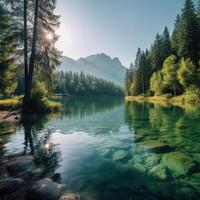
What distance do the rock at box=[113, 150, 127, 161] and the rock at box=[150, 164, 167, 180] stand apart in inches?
61.2

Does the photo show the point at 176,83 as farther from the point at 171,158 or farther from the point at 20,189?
the point at 20,189

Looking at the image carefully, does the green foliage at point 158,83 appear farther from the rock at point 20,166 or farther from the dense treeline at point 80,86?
the dense treeline at point 80,86

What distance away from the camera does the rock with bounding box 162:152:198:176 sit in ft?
21.0

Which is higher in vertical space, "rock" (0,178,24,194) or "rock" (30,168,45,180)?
"rock" (0,178,24,194)

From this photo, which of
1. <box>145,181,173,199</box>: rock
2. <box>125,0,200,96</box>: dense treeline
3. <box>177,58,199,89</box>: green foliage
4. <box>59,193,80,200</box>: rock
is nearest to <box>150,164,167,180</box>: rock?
<box>145,181,173,199</box>: rock

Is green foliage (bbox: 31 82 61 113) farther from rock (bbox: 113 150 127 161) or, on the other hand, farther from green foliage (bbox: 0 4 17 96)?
rock (bbox: 113 150 127 161)

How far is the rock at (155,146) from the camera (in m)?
8.77

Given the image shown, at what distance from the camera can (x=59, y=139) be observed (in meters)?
10.8

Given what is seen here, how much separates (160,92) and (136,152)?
146 ft

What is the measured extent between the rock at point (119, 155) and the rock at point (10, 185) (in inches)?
152

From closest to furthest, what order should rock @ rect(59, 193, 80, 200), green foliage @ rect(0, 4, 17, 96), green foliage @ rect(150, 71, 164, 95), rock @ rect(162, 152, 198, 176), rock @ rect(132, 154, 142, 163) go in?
1. rock @ rect(59, 193, 80, 200)
2. rock @ rect(162, 152, 198, 176)
3. rock @ rect(132, 154, 142, 163)
4. green foliage @ rect(0, 4, 17, 96)
5. green foliage @ rect(150, 71, 164, 95)

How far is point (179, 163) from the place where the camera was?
22.9 ft

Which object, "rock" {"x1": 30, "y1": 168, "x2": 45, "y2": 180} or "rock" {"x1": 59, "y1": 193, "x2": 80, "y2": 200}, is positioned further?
"rock" {"x1": 30, "y1": 168, "x2": 45, "y2": 180}

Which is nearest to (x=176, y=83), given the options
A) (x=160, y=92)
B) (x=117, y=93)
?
(x=160, y=92)
